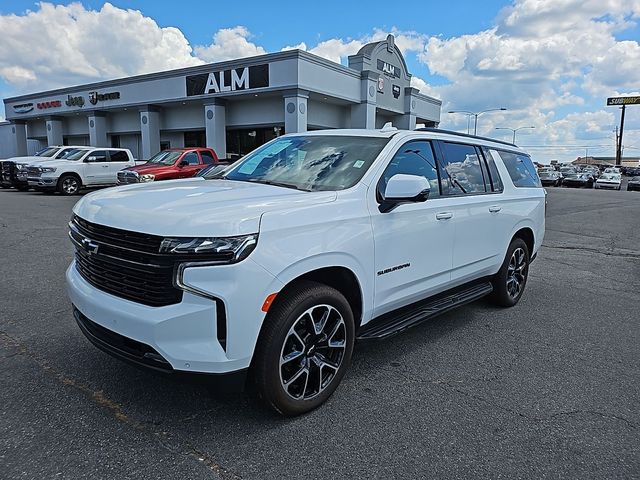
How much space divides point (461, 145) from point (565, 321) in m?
2.29

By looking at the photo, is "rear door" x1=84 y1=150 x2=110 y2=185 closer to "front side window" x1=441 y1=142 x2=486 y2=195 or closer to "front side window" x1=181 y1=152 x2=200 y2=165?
"front side window" x1=181 y1=152 x2=200 y2=165

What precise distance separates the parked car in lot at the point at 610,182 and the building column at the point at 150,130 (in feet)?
123

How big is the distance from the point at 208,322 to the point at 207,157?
15.4 m

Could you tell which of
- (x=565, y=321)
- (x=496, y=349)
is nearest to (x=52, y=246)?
(x=496, y=349)

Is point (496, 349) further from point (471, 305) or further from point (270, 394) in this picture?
point (270, 394)

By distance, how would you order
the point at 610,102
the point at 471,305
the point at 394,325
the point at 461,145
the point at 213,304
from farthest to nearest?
the point at 610,102, the point at 471,305, the point at 461,145, the point at 394,325, the point at 213,304

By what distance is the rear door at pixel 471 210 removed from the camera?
4.44 meters

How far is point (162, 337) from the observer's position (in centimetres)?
258

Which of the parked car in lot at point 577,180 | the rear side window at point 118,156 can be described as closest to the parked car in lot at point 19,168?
the rear side window at point 118,156

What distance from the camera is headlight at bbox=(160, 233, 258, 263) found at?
2547 millimetres

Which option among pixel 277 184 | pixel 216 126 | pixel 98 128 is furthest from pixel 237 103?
pixel 277 184

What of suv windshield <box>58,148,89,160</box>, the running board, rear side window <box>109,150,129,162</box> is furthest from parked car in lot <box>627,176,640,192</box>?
the running board

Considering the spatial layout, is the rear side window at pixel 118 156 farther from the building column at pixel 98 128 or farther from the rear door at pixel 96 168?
the building column at pixel 98 128

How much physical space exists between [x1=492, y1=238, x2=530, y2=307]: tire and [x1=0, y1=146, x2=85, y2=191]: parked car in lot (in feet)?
63.8
